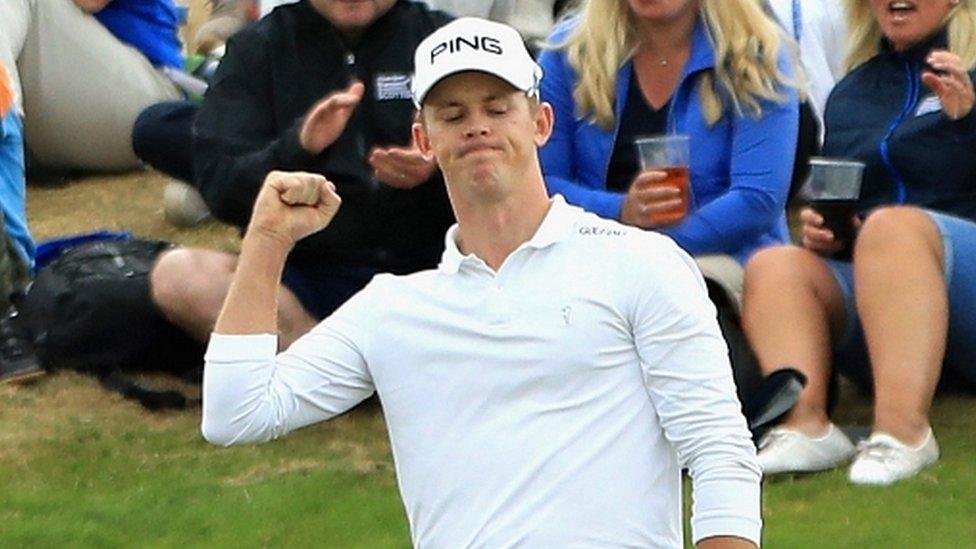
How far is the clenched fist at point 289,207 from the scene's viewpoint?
290 cm

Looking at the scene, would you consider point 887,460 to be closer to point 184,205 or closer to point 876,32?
point 876,32

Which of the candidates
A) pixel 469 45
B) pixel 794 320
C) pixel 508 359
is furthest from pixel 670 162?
pixel 508 359

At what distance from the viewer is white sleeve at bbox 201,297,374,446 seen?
2887mm

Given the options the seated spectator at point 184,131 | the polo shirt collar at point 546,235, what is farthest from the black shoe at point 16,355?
the polo shirt collar at point 546,235

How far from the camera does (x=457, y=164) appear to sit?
285 cm

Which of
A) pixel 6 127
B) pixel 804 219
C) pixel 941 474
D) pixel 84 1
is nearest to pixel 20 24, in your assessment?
pixel 84 1

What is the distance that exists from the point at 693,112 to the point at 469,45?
2.15m

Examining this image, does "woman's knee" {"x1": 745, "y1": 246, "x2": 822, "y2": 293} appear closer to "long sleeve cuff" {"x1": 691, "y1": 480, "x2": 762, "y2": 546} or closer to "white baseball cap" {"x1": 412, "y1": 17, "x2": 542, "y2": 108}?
"white baseball cap" {"x1": 412, "y1": 17, "x2": 542, "y2": 108}

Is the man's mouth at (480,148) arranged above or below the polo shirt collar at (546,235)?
above

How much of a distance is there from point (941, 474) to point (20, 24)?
408 centimetres

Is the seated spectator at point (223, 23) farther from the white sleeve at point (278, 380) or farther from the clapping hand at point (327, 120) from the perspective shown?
the white sleeve at point (278, 380)

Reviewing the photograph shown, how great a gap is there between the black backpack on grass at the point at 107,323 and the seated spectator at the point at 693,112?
3.85 ft

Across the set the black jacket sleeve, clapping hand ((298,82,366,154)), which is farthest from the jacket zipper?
the black jacket sleeve

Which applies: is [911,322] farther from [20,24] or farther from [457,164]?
[20,24]
